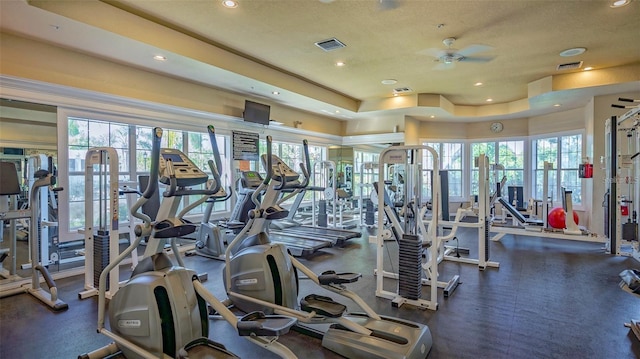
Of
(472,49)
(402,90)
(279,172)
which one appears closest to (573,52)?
(472,49)

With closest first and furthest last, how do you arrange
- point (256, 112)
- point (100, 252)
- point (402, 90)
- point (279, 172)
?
point (279, 172)
point (100, 252)
point (256, 112)
point (402, 90)

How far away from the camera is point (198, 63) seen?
4.86m

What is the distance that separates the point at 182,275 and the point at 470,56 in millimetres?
5128

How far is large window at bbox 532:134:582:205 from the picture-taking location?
325 inches

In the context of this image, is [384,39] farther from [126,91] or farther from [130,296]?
[130,296]

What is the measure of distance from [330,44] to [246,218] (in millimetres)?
3260

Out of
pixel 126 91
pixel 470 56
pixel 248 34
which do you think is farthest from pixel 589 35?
pixel 126 91

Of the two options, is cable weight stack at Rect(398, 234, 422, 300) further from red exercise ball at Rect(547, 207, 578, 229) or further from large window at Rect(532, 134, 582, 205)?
large window at Rect(532, 134, 582, 205)

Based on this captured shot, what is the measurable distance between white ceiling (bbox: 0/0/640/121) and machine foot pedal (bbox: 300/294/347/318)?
310 centimetres

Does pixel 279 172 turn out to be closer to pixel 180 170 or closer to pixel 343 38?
pixel 180 170

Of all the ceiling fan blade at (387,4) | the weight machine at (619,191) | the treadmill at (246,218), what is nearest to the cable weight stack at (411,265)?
the treadmill at (246,218)

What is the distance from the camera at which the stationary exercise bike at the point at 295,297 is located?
8.04ft

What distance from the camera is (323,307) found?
8.71ft

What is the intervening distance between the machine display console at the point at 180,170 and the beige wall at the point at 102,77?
116 inches
